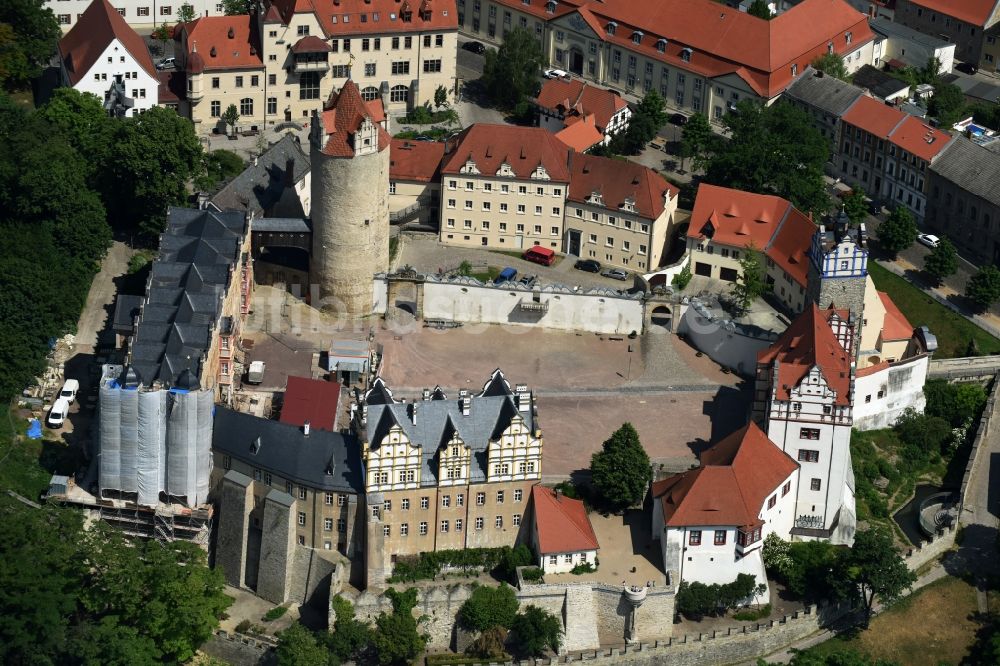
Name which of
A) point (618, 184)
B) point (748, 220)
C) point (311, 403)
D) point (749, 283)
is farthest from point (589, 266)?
point (311, 403)

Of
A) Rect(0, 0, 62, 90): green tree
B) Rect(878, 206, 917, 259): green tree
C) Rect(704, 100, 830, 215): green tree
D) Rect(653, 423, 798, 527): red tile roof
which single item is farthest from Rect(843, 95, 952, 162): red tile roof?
Rect(0, 0, 62, 90): green tree

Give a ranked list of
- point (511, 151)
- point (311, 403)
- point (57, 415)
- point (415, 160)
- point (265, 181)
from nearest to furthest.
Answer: point (311, 403)
point (57, 415)
point (265, 181)
point (511, 151)
point (415, 160)

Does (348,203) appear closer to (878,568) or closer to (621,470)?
(621,470)

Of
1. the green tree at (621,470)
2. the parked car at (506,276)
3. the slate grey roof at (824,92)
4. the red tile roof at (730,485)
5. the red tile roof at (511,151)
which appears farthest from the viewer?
the slate grey roof at (824,92)

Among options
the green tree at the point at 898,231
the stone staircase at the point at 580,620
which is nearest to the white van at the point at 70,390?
the stone staircase at the point at 580,620

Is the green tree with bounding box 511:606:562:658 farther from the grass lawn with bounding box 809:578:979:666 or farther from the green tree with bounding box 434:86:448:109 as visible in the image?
the green tree with bounding box 434:86:448:109

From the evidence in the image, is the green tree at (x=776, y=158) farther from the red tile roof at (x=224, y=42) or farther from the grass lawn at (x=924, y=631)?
the red tile roof at (x=224, y=42)
